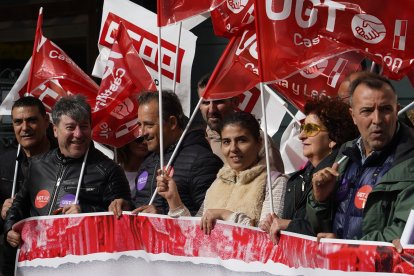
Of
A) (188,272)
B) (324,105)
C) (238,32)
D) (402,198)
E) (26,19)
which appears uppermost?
(26,19)

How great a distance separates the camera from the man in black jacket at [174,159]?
20.2ft

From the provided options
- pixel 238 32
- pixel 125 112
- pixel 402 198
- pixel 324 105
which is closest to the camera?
pixel 402 198

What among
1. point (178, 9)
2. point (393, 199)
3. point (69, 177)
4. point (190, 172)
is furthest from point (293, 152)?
point (393, 199)

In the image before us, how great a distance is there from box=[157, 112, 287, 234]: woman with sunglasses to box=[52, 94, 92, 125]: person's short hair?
2.99 ft

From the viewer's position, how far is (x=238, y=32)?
20.8ft

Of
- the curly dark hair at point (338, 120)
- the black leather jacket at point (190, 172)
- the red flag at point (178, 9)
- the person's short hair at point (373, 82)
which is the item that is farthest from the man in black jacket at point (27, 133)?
the person's short hair at point (373, 82)

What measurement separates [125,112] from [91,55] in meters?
4.50

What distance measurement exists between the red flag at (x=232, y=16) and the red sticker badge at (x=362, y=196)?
1.77m

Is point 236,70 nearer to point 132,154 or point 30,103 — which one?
point 30,103

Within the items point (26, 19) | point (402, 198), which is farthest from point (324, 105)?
point (26, 19)

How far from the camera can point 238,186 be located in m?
5.75

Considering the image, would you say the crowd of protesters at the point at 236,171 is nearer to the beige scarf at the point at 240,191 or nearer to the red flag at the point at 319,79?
the beige scarf at the point at 240,191

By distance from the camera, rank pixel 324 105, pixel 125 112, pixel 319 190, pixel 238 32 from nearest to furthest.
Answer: pixel 319 190
pixel 324 105
pixel 238 32
pixel 125 112

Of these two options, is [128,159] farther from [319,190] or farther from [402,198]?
[402,198]
